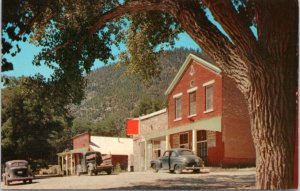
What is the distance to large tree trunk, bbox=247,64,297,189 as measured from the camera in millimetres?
6863

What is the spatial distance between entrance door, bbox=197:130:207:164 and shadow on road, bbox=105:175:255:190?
9.88 feet

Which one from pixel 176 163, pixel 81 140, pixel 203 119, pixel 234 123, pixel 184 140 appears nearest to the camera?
pixel 81 140

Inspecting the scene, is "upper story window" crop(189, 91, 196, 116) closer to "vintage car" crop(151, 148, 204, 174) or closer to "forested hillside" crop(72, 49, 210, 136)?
"vintage car" crop(151, 148, 204, 174)

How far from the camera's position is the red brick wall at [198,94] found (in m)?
13.7

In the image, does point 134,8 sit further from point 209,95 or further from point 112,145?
point 209,95

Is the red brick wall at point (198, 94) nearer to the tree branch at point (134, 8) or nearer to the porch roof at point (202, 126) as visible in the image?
the porch roof at point (202, 126)

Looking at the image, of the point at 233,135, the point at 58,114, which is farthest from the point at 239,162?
the point at 58,114

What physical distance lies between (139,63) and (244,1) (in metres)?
3.50

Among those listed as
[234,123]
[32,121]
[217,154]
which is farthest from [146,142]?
[32,121]

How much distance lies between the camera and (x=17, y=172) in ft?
25.9

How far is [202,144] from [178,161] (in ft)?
8.49

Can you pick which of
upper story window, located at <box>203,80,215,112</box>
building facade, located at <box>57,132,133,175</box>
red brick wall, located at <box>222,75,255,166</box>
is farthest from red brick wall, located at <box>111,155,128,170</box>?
upper story window, located at <box>203,80,215,112</box>

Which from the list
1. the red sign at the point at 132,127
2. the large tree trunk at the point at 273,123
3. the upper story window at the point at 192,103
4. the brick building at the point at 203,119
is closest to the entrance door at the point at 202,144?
the brick building at the point at 203,119

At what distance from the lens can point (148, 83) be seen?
1145 cm
